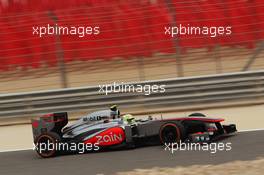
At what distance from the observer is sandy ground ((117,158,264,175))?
6.53 metres

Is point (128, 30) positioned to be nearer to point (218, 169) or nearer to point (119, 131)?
point (119, 131)

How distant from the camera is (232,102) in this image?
11.6m

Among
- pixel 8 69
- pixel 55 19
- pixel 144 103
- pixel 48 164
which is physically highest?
pixel 55 19

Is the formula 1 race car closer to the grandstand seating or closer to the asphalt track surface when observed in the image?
the asphalt track surface

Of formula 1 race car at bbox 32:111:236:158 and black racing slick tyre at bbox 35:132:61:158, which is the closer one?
formula 1 race car at bbox 32:111:236:158

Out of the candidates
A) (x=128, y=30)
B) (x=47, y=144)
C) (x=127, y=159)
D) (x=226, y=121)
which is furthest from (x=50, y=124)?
(x=128, y=30)

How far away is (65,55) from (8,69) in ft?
4.81

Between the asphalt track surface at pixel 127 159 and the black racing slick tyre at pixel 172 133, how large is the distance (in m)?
0.18

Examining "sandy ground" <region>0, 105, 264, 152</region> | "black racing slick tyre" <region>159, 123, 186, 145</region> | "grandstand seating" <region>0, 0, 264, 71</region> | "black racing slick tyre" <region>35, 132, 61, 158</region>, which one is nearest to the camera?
"black racing slick tyre" <region>159, 123, 186, 145</region>

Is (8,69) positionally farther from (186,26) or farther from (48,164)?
(48,164)

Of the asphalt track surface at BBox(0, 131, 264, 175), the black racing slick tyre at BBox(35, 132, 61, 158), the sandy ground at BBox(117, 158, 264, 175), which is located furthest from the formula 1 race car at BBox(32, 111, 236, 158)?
the sandy ground at BBox(117, 158, 264, 175)

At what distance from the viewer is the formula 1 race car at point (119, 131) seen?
28.0 ft

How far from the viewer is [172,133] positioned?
8.52 meters

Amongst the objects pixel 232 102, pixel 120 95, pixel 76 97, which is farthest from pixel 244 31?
pixel 76 97
